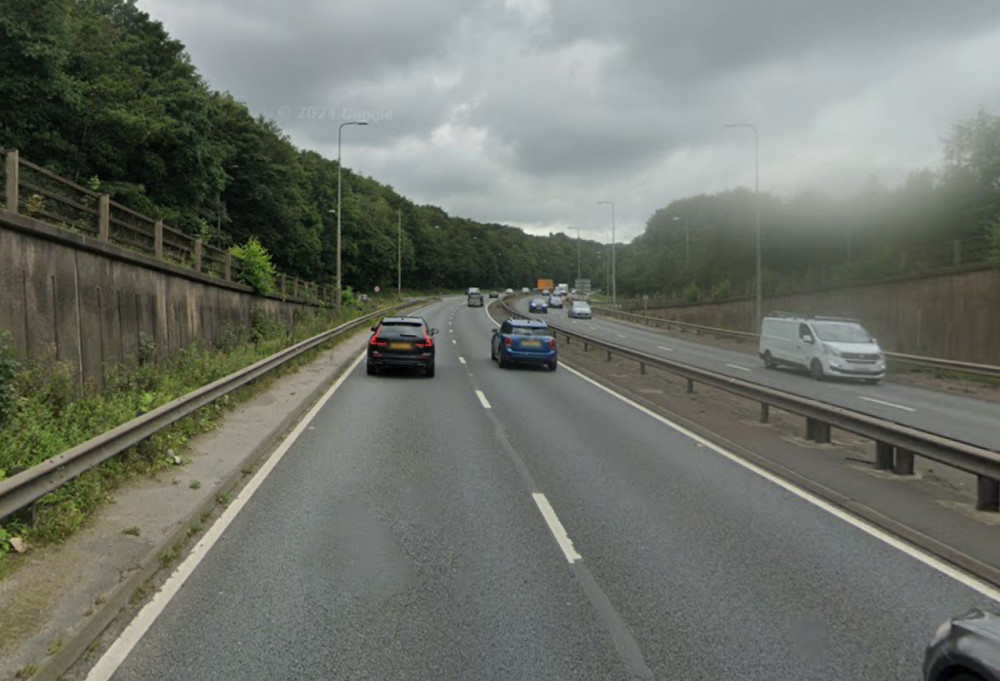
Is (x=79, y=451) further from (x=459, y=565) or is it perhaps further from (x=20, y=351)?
(x=20, y=351)

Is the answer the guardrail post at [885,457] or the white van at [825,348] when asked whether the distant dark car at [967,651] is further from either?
the white van at [825,348]

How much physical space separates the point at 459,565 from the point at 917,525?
433cm

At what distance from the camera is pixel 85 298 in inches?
453

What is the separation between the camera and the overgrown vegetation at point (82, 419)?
227 inches

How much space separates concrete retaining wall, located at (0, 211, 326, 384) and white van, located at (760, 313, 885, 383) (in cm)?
1809

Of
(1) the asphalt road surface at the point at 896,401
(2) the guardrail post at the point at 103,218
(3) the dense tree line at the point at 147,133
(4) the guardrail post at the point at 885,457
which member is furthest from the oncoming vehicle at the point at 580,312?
(4) the guardrail post at the point at 885,457

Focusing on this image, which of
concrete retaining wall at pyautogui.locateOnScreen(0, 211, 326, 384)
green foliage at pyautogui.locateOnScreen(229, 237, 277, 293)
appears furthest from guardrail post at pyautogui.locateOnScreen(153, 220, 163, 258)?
green foliage at pyautogui.locateOnScreen(229, 237, 277, 293)

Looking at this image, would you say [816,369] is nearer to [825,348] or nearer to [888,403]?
[825,348]

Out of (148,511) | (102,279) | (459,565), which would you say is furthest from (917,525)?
(102,279)

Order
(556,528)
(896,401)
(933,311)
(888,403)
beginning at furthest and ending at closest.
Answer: (933,311) < (896,401) < (888,403) < (556,528)

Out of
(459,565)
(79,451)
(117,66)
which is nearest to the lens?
(459,565)

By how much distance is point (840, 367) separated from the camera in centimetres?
2123

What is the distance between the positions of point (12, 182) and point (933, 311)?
1222 inches

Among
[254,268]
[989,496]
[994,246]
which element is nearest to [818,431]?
[989,496]
